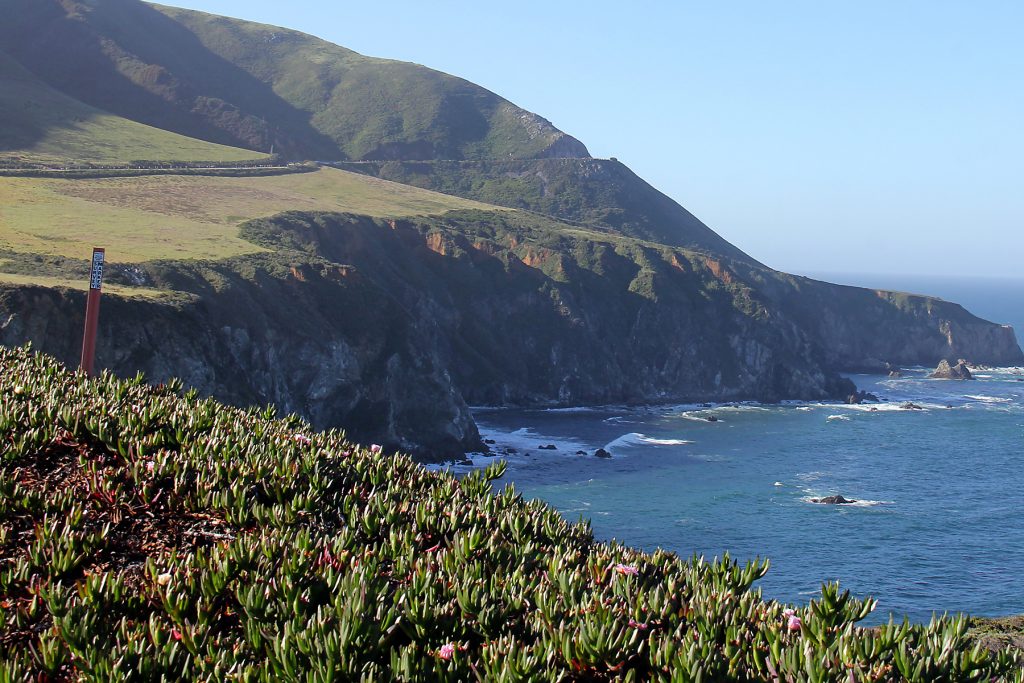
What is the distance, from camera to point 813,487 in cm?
7425

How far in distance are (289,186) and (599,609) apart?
133 metres

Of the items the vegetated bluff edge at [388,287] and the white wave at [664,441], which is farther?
the white wave at [664,441]

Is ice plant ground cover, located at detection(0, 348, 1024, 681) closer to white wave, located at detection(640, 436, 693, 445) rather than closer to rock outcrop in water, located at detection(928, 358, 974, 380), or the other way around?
white wave, located at detection(640, 436, 693, 445)

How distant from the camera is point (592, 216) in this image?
182 m

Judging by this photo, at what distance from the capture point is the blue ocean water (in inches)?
2047

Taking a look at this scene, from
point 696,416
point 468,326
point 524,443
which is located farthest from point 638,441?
point 468,326

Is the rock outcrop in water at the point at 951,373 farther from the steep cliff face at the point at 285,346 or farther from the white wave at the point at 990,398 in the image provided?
the steep cliff face at the point at 285,346

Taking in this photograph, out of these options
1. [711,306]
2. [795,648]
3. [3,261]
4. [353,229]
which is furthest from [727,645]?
[711,306]

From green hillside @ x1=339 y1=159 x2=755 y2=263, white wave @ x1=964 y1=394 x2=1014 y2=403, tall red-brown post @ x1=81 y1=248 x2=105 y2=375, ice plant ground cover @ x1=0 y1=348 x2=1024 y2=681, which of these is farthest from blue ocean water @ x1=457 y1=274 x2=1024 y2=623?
green hillside @ x1=339 y1=159 x2=755 y2=263

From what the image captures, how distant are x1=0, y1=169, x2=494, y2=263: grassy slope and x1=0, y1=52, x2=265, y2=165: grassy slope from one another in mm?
11821

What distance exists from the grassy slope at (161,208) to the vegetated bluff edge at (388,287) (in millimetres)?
509

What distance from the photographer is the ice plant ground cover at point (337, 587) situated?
6.58m

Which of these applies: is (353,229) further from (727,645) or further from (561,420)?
(727,645)

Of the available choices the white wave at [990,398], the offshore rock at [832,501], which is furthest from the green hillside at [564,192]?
the offshore rock at [832,501]
